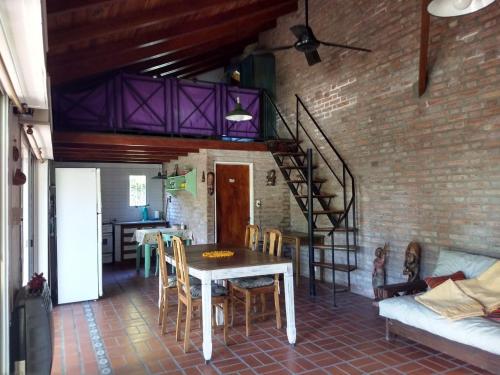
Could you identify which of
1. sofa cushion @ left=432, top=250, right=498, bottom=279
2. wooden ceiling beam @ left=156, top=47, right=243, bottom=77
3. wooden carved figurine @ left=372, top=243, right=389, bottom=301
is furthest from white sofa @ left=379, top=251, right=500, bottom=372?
wooden ceiling beam @ left=156, top=47, right=243, bottom=77

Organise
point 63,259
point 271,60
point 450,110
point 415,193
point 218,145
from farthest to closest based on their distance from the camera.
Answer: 1. point 271,60
2. point 218,145
3. point 63,259
4. point 415,193
5. point 450,110

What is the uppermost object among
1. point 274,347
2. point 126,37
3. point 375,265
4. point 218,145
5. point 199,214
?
point 126,37

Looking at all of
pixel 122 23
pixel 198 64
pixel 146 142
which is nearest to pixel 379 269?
pixel 146 142

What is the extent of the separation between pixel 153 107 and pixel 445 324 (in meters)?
5.32

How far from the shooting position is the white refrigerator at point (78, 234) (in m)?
5.05

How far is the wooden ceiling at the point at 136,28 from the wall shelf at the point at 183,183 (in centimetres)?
228

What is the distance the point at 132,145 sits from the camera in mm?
6102

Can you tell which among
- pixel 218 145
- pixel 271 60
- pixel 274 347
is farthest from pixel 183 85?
pixel 274 347

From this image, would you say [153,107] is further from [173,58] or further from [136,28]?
[136,28]

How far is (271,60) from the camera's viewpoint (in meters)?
7.76

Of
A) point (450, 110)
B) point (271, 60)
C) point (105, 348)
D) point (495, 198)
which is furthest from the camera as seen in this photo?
point (271, 60)

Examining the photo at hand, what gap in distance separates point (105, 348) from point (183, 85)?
4608 millimetres

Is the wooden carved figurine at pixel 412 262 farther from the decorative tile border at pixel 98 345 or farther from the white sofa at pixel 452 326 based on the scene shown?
the decorative tile border at pixel 98 345

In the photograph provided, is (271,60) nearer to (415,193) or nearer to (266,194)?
(266,194)
